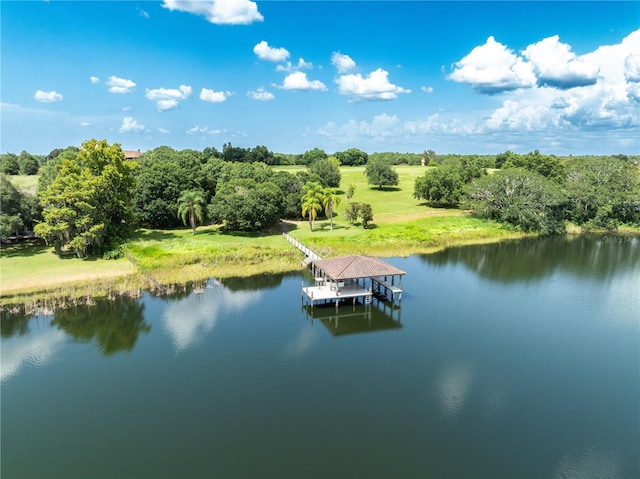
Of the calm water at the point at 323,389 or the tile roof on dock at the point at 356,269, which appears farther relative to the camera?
the tile roof on dock at the point at 356,269

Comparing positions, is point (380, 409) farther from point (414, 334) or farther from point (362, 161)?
point (362, 161)

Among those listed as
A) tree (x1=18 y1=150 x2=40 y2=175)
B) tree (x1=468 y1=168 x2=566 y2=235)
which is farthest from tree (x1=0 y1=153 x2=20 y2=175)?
tree (x1=468 y1=168 x2=566 y2=235)

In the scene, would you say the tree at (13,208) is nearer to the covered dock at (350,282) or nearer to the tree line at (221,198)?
the tree line at (221,198)

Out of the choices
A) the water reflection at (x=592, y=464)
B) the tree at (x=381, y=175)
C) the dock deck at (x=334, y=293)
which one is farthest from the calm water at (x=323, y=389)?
the tree at (x=381, y=175)

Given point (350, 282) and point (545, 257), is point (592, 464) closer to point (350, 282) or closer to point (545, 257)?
point (350, 282)

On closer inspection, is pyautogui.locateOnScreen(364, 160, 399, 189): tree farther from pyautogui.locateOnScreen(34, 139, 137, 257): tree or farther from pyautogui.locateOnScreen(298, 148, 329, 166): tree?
pyautogui.locateOnScreen(34, 139, 137, 257): tree

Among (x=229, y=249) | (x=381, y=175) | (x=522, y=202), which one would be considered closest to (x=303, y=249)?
(x=229, y=249)
